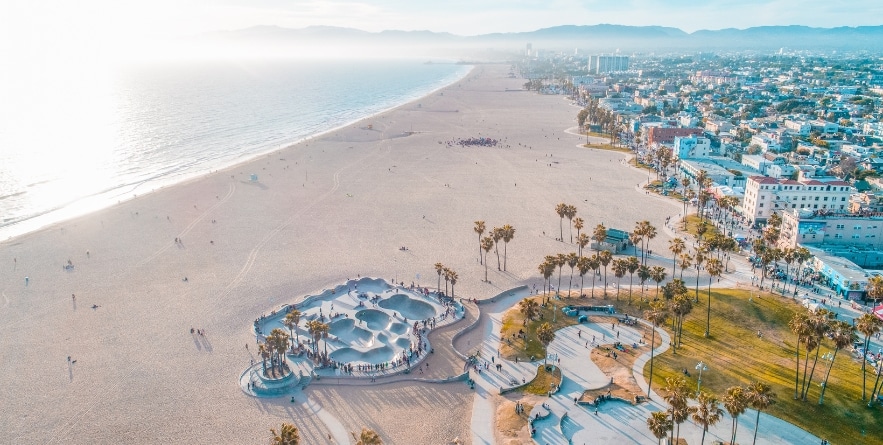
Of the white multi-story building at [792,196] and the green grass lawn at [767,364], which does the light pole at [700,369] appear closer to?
the green grass lawn at [767,364]

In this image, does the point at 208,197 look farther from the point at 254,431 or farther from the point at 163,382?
the point at 254,431

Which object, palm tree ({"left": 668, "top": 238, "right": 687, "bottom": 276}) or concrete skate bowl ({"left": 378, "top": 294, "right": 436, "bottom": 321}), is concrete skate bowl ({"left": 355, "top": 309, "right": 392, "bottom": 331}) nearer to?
concrete skate bowl ({"left": 378, "top": 294, "right": 436, "bottom": 321})

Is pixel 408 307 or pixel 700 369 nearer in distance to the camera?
pixel 700 369

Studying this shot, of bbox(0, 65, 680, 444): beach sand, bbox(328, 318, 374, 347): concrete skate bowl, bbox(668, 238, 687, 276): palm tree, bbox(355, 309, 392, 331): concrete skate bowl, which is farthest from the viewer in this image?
bbox(668, 238, 687, 276): palm tree

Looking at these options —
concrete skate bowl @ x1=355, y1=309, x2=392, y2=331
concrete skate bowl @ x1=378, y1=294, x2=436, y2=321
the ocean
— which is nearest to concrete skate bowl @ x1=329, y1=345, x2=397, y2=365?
concrete skate bowl @ x1=355, y1=309, x2=392, y2=331

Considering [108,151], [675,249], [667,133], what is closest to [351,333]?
[675,249]

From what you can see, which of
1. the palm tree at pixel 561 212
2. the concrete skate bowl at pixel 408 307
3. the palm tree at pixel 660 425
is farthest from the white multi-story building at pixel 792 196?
the palm tree at pixel 660 425

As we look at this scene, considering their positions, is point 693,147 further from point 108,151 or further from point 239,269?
point 108,151
